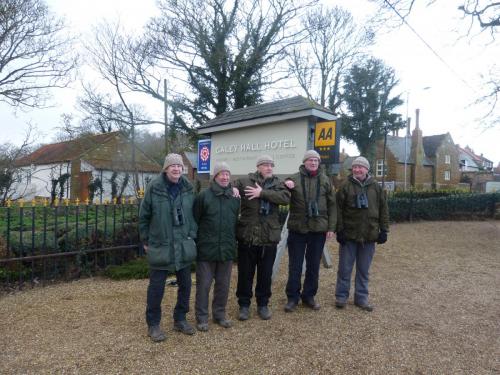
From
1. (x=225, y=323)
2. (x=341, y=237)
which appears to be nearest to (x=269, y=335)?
(x=225, y=323)

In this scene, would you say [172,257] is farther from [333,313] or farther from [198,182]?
[198,182]

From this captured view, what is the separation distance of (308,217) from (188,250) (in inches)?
57.5

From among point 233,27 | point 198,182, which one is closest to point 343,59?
point 233,27

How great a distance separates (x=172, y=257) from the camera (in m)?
3.42

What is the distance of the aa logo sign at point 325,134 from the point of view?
547cm

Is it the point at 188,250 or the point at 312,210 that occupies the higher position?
the point at 312,210

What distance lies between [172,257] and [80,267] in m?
2.99

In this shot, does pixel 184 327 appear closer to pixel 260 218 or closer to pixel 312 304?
pixel 260 218

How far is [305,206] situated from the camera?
167 inches

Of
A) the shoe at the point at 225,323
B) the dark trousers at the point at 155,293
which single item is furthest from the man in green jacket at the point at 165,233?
the shoe at the point at 225,323

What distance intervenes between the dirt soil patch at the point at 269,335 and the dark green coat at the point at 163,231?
29.9 inches

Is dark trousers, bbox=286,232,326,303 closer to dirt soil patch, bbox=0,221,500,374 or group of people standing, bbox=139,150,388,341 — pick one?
group of people standing, bbox=139,150,388,341

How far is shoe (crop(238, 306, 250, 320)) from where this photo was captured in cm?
404

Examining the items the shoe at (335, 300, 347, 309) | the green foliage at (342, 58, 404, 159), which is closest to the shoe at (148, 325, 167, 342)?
the shoe at (335, 300, 347, 309)
